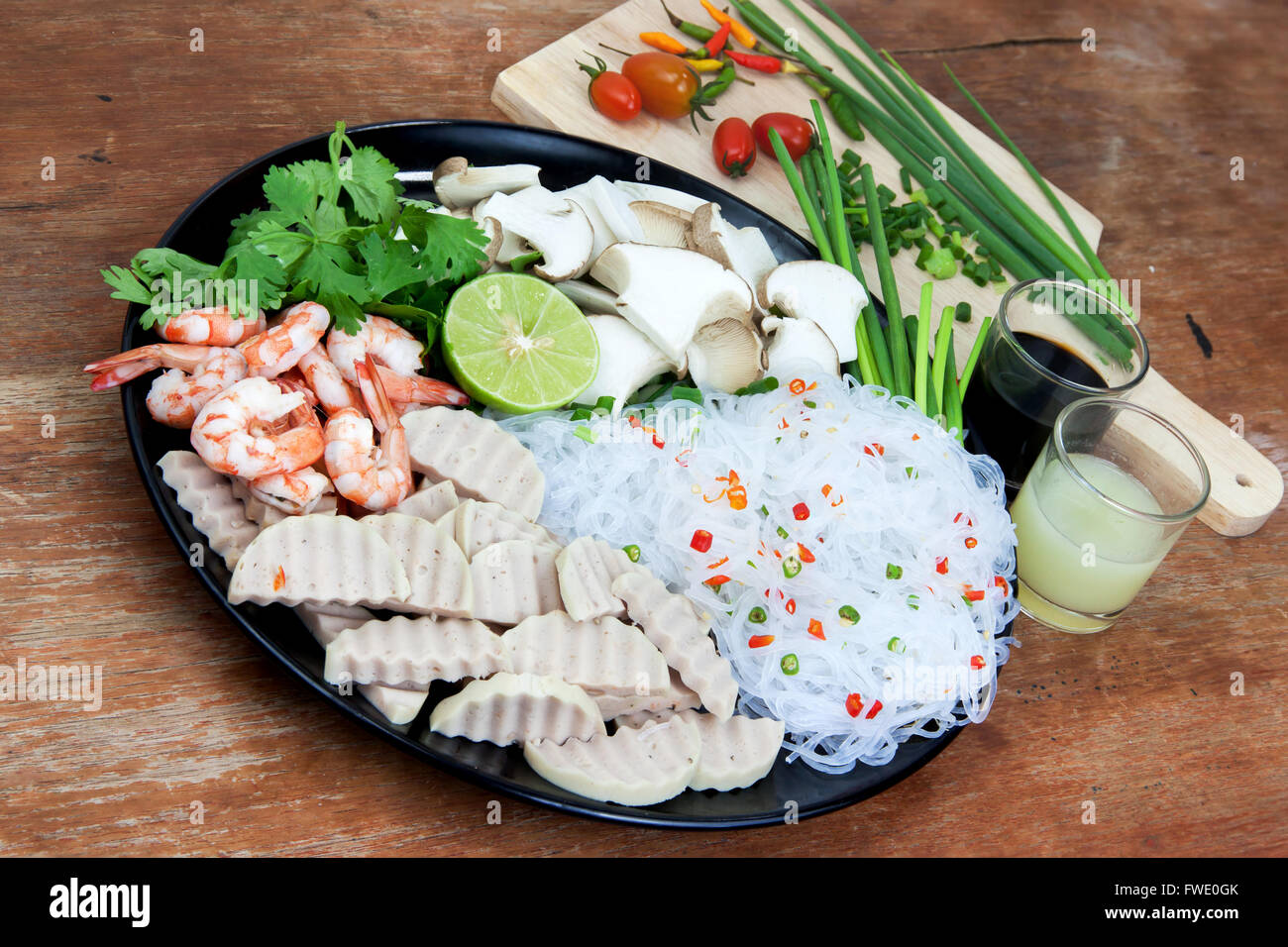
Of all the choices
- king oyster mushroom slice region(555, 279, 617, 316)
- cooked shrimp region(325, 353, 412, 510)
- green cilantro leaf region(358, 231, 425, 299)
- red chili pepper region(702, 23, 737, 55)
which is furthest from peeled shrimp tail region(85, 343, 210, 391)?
red chili pepper region(702, 23, 737, 55)

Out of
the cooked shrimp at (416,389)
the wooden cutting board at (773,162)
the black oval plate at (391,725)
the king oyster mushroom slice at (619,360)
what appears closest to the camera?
the black oval plate at (391,725)

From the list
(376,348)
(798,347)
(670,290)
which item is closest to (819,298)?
(798,347)

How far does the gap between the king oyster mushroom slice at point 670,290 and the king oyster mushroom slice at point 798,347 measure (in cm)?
14

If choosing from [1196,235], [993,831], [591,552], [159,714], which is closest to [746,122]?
[1196,235]

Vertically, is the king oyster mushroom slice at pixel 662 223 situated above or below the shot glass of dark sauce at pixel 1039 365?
above

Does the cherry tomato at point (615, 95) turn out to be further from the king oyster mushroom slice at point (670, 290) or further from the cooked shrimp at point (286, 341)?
the cooked shrimp at point (286, 341)

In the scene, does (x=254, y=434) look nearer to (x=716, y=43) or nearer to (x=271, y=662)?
(x=271, y=662)

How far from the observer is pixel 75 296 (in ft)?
9.61

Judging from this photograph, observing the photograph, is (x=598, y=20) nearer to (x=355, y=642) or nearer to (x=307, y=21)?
(x=307, y=21)

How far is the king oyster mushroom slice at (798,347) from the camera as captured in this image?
318cm

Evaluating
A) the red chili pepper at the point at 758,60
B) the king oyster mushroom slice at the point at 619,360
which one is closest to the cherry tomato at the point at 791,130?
the red chili pepper at the point at 758,60

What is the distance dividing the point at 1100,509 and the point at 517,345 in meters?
1.58

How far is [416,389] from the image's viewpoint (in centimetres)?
275

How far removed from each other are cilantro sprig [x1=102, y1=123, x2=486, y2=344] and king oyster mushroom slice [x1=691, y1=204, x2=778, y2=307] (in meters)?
0.70
